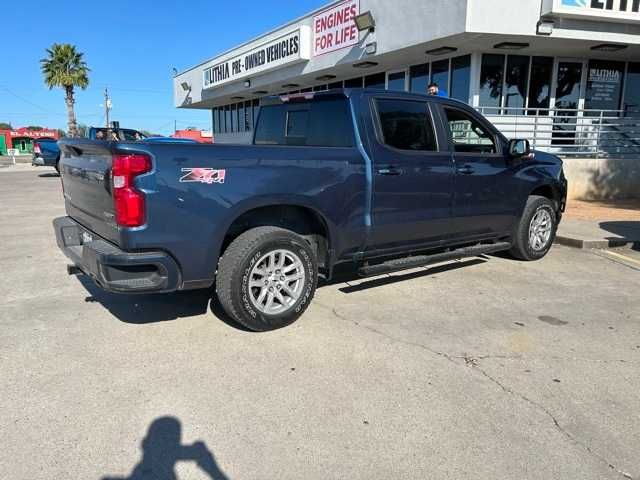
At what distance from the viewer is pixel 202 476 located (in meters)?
2.48

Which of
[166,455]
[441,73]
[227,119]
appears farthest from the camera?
[227,119]

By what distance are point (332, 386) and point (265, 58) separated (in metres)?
17.8

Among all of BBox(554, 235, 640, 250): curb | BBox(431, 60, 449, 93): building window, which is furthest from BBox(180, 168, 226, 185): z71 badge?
BBox(431, 60, 449, 93): building window

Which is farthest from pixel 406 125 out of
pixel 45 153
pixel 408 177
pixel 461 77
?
pixel 45 153

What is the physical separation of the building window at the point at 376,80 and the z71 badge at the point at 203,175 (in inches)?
559

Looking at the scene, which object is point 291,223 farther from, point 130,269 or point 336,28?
point 336,28

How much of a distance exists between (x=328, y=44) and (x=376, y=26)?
2.45 m

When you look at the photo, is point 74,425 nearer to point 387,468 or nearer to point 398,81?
point 387,468

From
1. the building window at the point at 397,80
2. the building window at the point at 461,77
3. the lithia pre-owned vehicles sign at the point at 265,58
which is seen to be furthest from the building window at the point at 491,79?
the lithia pre-owned vehicles sign at the point at 265,58

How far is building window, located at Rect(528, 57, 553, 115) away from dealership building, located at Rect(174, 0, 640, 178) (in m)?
0.03

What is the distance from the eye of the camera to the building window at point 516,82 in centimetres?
1389

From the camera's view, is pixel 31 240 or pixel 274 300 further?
pixel 31 240

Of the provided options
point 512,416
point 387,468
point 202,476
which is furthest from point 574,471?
point 202,476

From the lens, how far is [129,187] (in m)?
3.51
